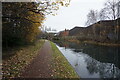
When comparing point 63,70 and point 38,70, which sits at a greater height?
point 38,70

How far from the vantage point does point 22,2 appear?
558 cm

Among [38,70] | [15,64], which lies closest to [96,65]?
[38,70]

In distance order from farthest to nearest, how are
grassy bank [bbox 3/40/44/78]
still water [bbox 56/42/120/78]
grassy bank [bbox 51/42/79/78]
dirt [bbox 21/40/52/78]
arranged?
still water [bbox 56/42/120/78] → grassy bank [bbox 51/42/79/78] → grassy bank [bbox 3/40/44/78] → dirt [bbox 21/40/52/78]

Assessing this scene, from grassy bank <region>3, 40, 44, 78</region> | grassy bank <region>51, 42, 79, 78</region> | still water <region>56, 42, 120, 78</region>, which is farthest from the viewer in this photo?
still water <region>56, 42, 120, 78</region>

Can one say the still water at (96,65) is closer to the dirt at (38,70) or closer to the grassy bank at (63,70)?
the grassy bank at (63,70)

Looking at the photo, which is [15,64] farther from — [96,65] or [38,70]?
[96,65]

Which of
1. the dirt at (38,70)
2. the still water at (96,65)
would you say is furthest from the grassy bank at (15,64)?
the still water at (96,65)

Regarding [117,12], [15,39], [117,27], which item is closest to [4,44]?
[15,39]

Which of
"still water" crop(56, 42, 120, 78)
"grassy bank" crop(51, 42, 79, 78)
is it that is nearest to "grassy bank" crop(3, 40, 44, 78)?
"grassy bank" crop(51, 42, 79, 78)

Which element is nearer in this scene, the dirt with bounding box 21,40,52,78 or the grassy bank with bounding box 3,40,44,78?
the dirt with bounding box 21,40,52,78

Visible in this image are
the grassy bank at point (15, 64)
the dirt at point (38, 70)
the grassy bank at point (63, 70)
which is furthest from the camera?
the grassy bank at point (63, 70)

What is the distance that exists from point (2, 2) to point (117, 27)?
3074 cm

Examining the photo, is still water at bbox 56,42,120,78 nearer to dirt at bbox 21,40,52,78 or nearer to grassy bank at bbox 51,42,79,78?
grassy bank at bbox 51,42,79,78

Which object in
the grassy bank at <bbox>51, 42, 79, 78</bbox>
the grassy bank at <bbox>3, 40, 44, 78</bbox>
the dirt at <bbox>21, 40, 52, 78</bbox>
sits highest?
the grassy bank at <bbox>3, 40, 44, 78</bbox>
